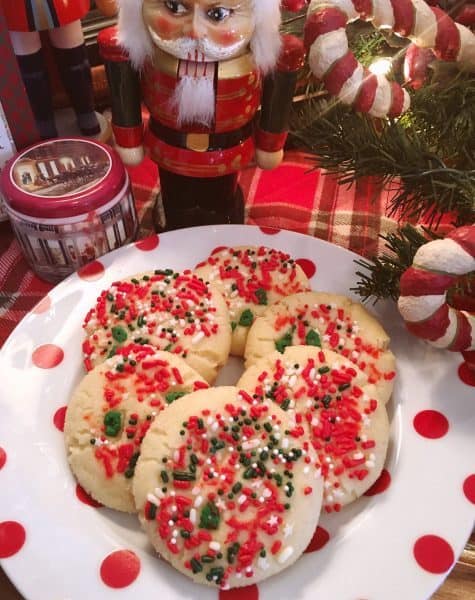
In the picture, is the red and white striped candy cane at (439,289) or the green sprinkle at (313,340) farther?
the green sprinkle at (313,340)

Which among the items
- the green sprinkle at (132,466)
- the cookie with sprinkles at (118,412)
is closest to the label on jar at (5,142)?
the cookie with sprinkles at (118,412)

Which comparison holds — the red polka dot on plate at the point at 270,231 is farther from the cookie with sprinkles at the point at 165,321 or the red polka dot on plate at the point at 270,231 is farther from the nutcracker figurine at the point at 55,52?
the nutcracker figurine at the point at 55,52

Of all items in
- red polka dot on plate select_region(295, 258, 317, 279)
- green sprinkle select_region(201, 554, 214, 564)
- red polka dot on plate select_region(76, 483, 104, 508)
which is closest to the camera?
green sprinkle select_region(201, 554, 214, 564)

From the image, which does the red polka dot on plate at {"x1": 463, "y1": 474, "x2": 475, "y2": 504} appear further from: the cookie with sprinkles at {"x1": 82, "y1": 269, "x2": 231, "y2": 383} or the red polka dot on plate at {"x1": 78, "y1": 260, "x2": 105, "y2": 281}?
the red polka dot on plate at {"x1": 78, "y1": 260, "x2": 105, "y2": 281}

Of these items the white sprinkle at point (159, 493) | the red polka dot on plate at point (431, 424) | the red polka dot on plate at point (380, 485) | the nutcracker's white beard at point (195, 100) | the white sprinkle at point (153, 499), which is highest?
the nutcracker's white beard at point (195, 100)

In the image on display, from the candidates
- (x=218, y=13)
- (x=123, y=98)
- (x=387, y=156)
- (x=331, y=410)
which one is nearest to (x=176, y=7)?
(x=218, y=13)

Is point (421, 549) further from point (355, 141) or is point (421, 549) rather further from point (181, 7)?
point (181, 7)

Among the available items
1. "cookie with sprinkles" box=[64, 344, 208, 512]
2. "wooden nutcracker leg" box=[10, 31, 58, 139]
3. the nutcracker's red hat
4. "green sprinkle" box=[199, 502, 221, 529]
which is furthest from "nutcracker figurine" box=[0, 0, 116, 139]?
"green sprinkle" box=[199, 502, 221, 529]

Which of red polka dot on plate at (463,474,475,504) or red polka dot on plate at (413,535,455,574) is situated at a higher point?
red polka dot on plate at (463,474,475,504)
